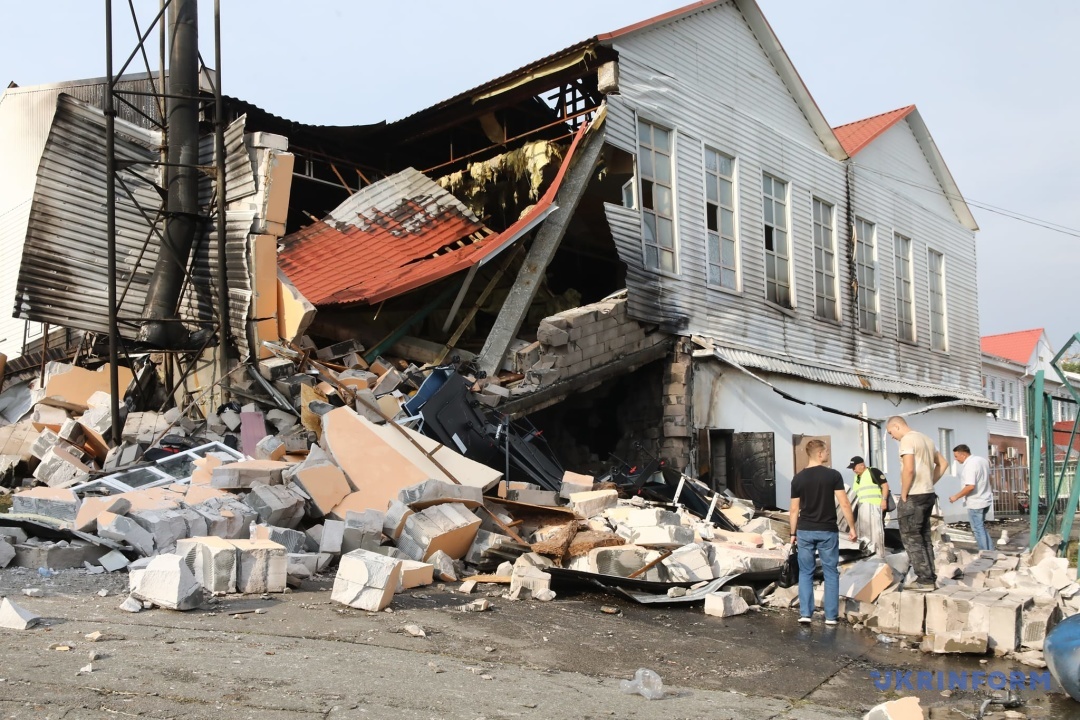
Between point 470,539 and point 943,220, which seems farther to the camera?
point 943,220

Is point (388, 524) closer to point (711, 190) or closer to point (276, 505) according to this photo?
point (276, 505)

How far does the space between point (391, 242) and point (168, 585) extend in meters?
8.62

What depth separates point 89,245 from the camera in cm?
1288

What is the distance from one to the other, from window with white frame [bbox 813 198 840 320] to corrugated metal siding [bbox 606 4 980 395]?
0.67ft

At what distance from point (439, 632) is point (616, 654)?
3.74ft

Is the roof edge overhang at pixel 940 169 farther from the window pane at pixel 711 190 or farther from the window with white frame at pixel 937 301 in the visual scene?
the window pane at pixel 711 190

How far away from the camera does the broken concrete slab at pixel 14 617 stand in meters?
5.29

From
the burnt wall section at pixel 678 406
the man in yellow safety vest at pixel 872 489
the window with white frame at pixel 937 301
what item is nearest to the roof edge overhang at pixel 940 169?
the window with white frame at pixel 937 301

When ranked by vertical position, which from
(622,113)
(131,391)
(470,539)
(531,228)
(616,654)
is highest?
(622,113)

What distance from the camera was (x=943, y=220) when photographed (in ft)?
76.6

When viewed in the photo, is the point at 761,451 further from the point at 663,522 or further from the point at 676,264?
the point at 663,522

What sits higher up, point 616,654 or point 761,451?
point 761,451

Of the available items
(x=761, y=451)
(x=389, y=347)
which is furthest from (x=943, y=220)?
(x=389, y=347)

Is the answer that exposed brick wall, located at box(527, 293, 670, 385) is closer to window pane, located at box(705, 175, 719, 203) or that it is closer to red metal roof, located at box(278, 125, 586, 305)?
red metal roof, located at box(278, 125, 586, 305)
